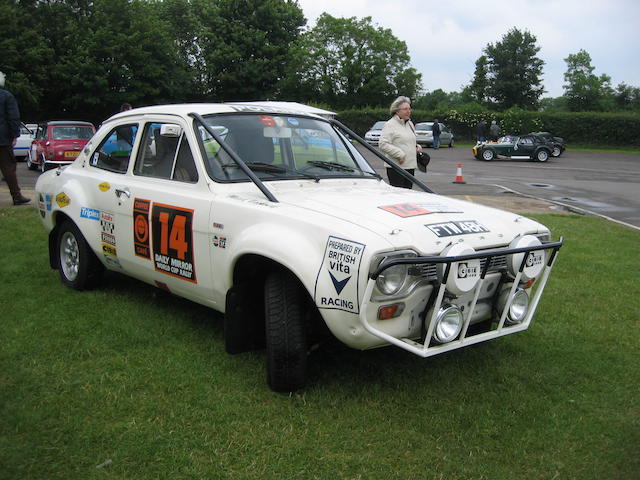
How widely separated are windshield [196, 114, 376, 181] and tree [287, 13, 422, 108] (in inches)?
2192

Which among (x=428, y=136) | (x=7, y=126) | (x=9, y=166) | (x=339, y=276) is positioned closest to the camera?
(x=339, y=276)

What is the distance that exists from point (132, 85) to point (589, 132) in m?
30.7

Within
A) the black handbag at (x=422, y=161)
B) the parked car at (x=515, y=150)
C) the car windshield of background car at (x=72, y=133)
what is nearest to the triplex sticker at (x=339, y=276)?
the black handbag at (x=422, y=161)

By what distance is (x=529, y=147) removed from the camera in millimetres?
26812

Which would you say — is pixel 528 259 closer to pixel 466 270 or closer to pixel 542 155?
pixel 466 270

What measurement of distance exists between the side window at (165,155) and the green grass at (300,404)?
1.19 m

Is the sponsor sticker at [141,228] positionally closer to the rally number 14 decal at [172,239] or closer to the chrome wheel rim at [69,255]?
the rally number 14 decal at [172,239]

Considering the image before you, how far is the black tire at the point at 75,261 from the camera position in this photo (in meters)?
5.27

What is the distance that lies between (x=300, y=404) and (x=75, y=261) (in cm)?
306

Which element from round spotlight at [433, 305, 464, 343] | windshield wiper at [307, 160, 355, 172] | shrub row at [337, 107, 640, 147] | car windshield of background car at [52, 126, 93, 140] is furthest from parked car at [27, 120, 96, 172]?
shrub row at [337, 107, 640, 147]

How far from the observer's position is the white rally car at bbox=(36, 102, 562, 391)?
3223 mm

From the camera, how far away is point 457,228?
353 centimetres

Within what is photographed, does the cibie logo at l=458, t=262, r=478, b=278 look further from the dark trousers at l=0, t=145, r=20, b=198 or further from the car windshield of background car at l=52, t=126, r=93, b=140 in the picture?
the car windshield of background car at l=52, t=126, r=93, b=140

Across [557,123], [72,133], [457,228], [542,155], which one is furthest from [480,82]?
[457,228]
